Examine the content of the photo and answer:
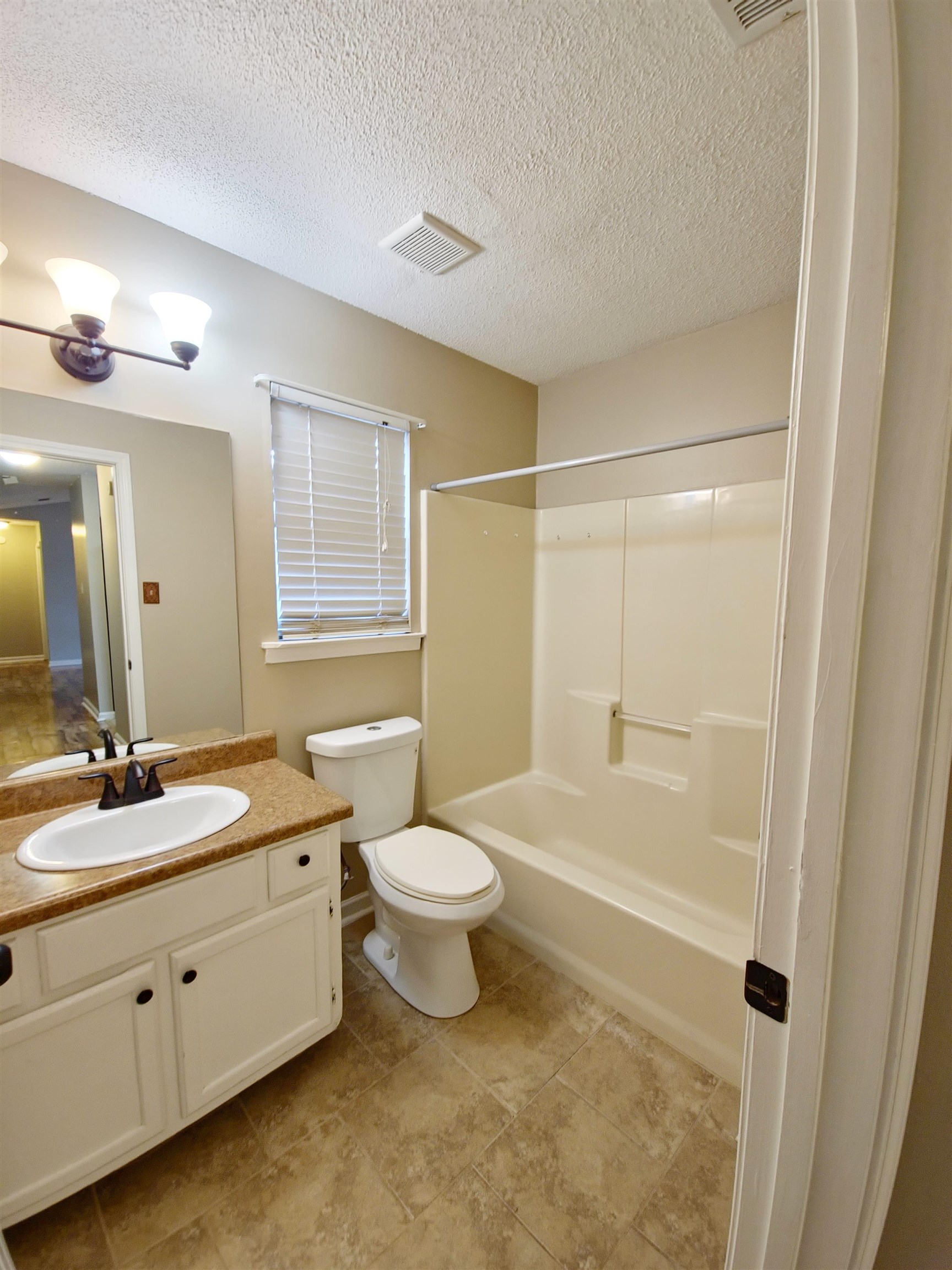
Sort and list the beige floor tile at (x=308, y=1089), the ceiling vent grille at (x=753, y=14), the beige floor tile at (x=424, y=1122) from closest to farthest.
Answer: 1. the ceiling vent grille at (x=753, y=14)
2. the beige floor tile at (x=424, y=1122)
3. the beige floor tile at (x=308, y=1089)

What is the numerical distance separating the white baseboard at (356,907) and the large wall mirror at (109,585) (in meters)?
0.99

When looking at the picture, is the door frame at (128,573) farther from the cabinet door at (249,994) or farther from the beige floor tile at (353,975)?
the beige floor tile at (353,975)

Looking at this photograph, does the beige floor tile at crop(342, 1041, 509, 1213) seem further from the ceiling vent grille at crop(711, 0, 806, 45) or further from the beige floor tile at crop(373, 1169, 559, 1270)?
the ceiling vent grille at crop(711, 0, 806, 45)

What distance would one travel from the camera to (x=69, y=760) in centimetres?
143

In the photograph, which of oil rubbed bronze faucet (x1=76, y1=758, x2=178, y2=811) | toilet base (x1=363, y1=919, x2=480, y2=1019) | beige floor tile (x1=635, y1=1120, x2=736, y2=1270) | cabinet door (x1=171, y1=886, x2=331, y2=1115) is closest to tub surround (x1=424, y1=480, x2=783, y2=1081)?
beige floor tile (x1=635, y1=1120, x2=736, y2=1270)

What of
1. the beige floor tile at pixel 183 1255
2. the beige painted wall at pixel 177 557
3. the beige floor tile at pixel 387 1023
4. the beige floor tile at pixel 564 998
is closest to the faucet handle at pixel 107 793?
the beige painted wall at pixel 177 557

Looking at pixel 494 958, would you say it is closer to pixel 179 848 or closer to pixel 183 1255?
pixel 183 1255

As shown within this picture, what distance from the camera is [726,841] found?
80.0 inches

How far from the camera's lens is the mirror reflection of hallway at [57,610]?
1.34 m

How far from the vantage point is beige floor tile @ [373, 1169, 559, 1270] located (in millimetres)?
1063

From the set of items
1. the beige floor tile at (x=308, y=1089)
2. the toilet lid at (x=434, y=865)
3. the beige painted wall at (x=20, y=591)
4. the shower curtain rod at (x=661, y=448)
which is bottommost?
the beige floor tile at (x=308, y=1089)

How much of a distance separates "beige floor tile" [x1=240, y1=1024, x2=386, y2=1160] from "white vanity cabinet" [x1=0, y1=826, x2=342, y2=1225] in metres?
0.16

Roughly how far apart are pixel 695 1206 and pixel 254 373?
2.61 m

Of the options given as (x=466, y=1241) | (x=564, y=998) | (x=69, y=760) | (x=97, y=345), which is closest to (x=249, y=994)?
(x=466, y=1241)
